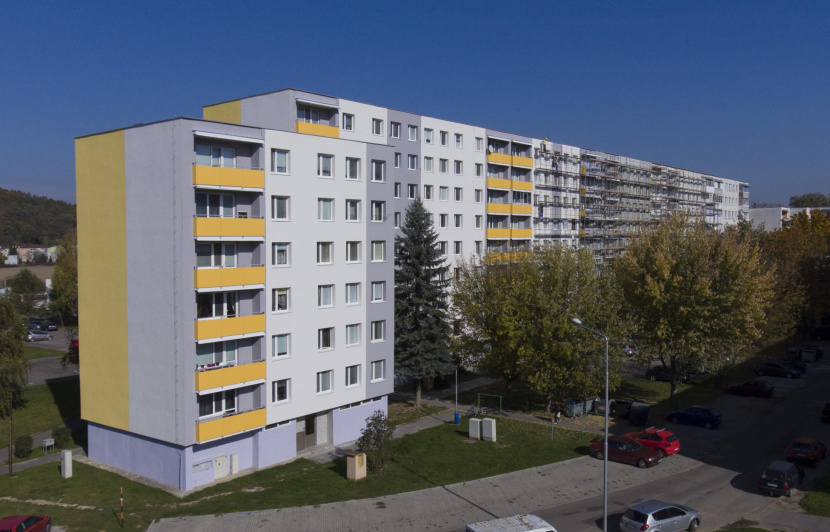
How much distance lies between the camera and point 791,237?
72.2 metres

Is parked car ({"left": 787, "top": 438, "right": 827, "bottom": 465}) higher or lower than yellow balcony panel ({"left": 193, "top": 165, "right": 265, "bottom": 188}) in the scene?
lower

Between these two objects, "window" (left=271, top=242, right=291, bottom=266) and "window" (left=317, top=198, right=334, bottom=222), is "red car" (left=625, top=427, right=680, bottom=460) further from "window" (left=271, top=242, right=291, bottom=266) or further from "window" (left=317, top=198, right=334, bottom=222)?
"window" (left=271, top=242, right=291, bottom=266)

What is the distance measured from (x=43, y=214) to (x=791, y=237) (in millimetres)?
181304

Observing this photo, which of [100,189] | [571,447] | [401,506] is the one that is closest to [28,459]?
[100,189]

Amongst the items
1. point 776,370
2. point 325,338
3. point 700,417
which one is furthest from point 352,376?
point 776,370

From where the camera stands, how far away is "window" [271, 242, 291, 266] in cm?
3136

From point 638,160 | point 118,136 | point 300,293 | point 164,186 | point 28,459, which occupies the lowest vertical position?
point 28,459

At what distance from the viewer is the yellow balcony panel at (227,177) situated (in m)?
28.0

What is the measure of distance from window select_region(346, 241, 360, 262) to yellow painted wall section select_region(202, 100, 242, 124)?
10.9 metres

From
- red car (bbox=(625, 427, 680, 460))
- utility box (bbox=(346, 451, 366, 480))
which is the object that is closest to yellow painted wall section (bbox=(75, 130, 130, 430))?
utility box (bbox=(346, 451, 366, 480))

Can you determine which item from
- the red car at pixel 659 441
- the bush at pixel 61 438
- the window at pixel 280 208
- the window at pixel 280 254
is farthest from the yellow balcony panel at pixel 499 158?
the bush at pixel 61 438

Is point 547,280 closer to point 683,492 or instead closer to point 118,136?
point 683,492

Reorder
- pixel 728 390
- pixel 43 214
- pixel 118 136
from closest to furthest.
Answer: pixel 118 136, pixel 728 390, pixel 43 214

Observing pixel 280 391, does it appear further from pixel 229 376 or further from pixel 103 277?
pixel 103 277
